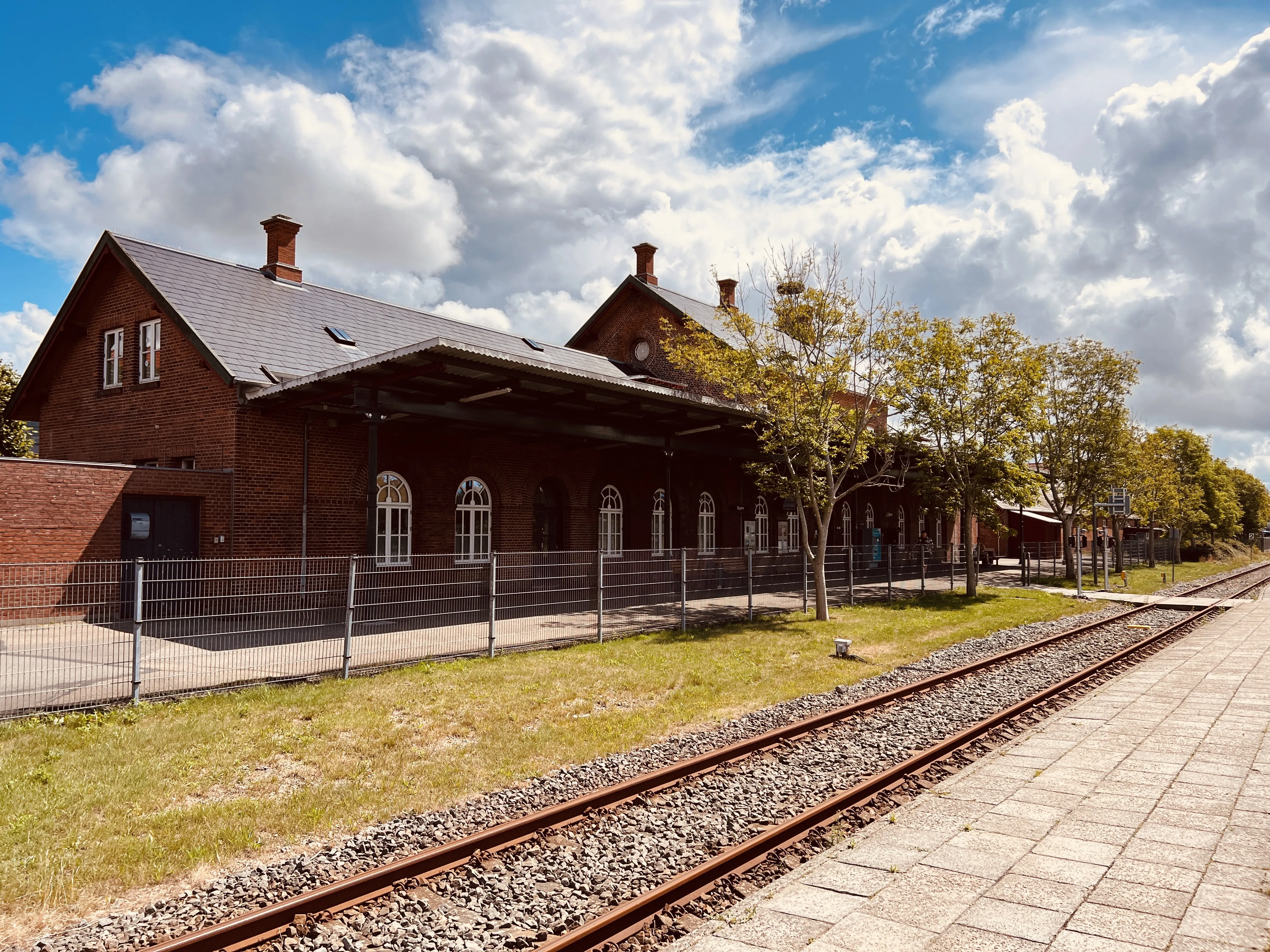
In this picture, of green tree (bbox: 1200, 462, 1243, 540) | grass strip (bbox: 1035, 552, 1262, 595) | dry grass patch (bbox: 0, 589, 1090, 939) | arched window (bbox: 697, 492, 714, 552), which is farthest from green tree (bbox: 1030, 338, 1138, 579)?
green tree (bbox: 1200, 462, 1243, 540)

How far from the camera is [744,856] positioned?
505 cm

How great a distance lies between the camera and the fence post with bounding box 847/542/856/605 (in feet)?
65.3

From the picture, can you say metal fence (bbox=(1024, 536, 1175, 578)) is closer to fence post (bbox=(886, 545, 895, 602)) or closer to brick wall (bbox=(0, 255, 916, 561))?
fence post (bbox=(886, 545, 895, 602))

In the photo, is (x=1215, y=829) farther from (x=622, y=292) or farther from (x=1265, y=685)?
(x=622, y=292)

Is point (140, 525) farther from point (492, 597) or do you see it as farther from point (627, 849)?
point (627, 849)

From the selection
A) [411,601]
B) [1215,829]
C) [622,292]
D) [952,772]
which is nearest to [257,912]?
[952,772]

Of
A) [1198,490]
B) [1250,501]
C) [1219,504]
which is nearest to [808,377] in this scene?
[1198,490]

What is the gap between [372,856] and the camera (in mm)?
5094

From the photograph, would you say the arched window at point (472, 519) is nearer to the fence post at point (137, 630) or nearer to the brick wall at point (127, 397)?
the brick wall at point (127, 397)

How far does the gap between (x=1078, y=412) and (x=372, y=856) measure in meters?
30.9

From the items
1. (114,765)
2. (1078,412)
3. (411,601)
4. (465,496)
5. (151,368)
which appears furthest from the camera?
(1078,412)

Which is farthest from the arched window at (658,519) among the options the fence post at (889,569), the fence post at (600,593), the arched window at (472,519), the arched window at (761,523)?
the fence post at (600,593)

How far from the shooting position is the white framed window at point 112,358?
18.6 meters

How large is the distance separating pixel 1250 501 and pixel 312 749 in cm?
9639
